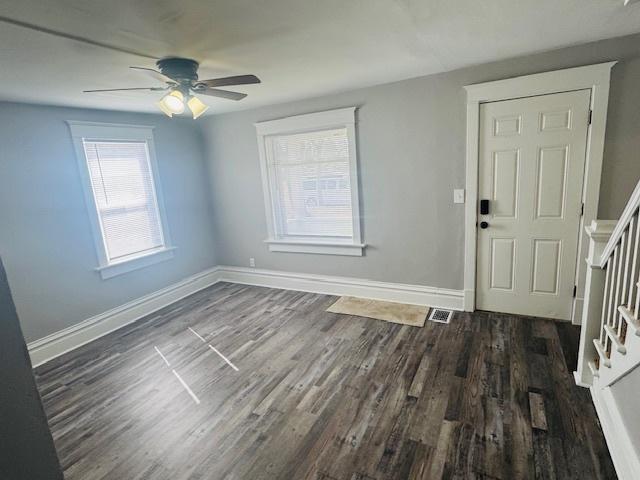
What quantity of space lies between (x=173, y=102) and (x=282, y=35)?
36.9 inches

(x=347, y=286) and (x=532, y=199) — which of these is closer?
(x=532, y=199)

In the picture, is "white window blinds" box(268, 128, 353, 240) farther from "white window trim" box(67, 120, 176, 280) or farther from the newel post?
the newel post

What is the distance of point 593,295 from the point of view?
7.13ft

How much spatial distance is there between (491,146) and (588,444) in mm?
2392

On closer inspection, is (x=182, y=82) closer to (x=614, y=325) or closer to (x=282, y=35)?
(x=282, y=35)

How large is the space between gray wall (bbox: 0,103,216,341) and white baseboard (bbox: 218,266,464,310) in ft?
4.31

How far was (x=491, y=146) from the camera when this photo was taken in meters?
3.15

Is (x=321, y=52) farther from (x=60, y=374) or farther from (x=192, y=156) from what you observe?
(x=60, y=374)

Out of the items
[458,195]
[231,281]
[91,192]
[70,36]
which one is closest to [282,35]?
[70,36]

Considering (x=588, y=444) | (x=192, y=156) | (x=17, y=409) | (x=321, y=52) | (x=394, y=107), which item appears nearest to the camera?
(x=17, y=409)

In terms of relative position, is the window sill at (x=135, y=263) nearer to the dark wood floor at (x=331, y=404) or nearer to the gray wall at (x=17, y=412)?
the dark wood floor at (x=331, y=404)

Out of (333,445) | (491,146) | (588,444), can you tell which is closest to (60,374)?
(333,445)

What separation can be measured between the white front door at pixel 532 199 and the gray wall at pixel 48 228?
3920 millimetres

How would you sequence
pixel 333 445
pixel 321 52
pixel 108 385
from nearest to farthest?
pixel 333 445 → pixel 321 52 → pixel 108 385
